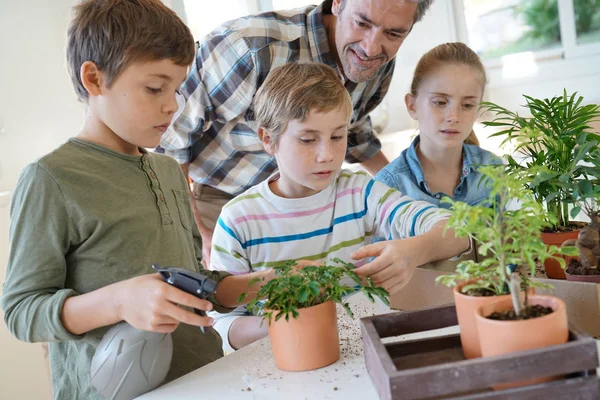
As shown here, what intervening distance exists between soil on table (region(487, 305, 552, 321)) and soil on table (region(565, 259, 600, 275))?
0.37 meters

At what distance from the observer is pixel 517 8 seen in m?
4.17

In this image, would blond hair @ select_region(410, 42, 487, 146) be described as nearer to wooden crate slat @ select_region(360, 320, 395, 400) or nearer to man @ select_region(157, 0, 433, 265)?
man @ select_region(157, 0, 433, 265)

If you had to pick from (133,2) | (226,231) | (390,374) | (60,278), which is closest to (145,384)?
(60,278)

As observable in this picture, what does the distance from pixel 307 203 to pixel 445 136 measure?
533mm

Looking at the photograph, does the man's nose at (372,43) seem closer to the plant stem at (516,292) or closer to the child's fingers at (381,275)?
the child's fingers at (381,275)

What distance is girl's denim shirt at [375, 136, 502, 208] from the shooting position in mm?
1881

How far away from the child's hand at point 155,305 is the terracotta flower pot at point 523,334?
401mm

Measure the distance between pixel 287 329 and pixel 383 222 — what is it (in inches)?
24.7

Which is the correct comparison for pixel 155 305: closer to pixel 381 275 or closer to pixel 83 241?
pixel 83 241

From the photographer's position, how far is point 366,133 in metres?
2.36

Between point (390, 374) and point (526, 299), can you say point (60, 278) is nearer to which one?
point (390, 374)

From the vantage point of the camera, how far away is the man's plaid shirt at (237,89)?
1896mm

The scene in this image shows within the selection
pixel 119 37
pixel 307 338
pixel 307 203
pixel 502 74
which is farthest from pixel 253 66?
pixel 502 74

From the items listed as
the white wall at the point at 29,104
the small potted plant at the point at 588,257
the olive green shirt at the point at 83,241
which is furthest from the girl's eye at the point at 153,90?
the white wall at the point at 29,104
